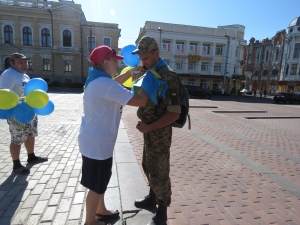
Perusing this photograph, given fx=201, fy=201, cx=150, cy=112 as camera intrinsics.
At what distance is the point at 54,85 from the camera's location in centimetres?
3089

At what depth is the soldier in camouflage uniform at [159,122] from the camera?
1.88 metres

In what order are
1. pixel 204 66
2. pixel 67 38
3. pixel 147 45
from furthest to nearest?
pixel 204 66, pixel 67 38, pixel 147 45

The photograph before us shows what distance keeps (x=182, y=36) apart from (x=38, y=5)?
24.8 metres

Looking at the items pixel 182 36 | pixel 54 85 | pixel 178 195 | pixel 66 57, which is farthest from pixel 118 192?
pixel 182 36

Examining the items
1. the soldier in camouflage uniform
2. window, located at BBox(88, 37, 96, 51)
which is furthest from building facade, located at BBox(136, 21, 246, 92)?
the soldier in camouflage uniform

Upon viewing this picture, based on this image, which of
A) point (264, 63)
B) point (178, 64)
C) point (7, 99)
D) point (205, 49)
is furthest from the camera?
point (264, 63)

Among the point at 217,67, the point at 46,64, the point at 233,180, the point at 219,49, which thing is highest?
the point at 219,49

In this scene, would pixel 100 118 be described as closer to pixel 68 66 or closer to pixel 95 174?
pixel 95 174

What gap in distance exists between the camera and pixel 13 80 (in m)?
2.98

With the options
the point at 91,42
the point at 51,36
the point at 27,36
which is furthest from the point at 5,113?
the point at 27,36

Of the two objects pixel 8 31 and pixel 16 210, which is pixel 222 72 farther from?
pixel 16 210

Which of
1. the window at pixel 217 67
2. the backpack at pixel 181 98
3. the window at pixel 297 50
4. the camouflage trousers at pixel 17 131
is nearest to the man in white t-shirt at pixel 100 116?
the backpack at pixel 181 98

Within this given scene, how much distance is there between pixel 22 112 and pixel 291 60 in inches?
1866

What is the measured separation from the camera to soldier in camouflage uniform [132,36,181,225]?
188 cm
